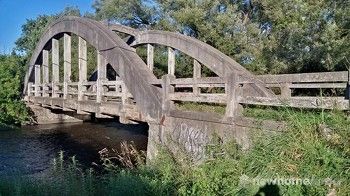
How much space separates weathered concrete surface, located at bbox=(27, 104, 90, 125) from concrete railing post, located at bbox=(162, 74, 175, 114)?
1580 centimetres

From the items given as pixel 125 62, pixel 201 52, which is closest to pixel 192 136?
pixel 201 52

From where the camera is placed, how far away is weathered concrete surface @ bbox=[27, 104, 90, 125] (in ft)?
82.1

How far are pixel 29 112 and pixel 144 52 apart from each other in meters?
8.41

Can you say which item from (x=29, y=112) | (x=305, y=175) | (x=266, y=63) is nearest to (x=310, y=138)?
A: (x=305, y=175)

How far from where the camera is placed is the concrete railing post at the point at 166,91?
970 centimetres

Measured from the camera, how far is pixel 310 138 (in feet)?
16.4

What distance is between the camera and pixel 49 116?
83.9ft

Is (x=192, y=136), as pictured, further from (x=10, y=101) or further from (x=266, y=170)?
(x=10, y=101)

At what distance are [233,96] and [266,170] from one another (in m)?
2.53

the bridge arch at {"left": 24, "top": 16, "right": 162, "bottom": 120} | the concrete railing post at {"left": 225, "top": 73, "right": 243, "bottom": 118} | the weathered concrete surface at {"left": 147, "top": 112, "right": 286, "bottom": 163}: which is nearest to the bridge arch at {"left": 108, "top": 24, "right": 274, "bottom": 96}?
the concrete railing post at {"left": 225, "top": 73, "right": 243, "bottom": 118}

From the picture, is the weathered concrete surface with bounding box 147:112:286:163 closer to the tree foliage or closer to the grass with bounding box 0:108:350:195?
the grass with bounding box 0:108:350:195

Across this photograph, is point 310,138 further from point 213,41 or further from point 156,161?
point 213,41

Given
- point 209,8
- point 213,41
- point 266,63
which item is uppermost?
point 209,8

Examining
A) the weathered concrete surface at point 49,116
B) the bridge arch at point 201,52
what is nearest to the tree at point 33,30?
the weathered concrete surface at point 49,116
